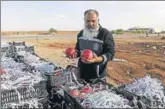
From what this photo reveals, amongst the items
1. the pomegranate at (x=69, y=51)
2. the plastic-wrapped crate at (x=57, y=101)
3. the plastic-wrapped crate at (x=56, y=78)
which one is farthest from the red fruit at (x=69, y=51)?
the plastic-wrapped crate at (x=57, y=101)

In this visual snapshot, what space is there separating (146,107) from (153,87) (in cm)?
30

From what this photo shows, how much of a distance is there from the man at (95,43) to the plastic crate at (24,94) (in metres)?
0.80

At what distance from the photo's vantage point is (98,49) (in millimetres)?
3465

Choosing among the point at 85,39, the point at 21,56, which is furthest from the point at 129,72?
the point at 85,39

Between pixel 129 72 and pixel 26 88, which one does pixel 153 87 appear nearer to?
pixel 26 88

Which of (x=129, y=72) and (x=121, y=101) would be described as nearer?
(x=121, y=101)

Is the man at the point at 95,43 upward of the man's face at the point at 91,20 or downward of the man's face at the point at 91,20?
downward

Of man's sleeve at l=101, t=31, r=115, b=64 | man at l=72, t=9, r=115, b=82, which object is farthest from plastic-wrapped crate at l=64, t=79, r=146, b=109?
man's sleeve at l=101, t=31, r=115, b=64

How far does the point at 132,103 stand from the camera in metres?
2.26

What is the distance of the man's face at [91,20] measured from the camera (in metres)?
3.23

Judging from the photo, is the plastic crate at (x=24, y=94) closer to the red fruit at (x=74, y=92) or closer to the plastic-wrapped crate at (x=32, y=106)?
the plastic-wrapped crate at (x=32, y=106)

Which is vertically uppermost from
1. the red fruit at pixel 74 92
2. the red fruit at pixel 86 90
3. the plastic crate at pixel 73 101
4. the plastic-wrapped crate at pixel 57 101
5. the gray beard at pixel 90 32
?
the gray beard at pixel 90 32

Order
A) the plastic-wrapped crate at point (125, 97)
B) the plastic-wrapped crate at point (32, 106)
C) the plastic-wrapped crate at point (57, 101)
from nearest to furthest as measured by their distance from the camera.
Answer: the plastic-wrapped crate at point (125, 97), the plastic-wrapped crate at point (32, 106), the plastic-wrapped crate at point (57, 101)

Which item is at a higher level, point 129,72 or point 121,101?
point 121,101
